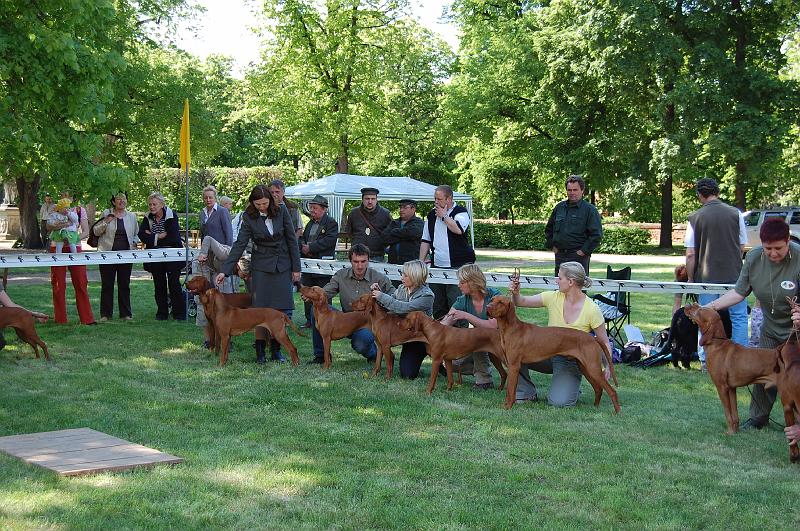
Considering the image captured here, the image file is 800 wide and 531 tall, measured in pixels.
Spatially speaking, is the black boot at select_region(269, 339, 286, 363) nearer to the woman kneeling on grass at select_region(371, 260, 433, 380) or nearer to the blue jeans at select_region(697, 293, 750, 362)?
the woman kneeling on grass at select_region(371, 260, 433, 380)

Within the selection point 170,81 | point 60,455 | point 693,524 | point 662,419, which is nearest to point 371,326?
point 662,419

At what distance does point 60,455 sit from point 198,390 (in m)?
2.38

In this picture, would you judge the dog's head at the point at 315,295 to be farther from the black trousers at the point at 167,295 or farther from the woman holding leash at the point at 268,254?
the black trousers at the point at 167,295

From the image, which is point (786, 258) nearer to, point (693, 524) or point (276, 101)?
point (693, 524)

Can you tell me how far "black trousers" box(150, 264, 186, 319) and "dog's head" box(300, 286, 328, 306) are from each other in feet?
14.4

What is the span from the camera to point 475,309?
812cm

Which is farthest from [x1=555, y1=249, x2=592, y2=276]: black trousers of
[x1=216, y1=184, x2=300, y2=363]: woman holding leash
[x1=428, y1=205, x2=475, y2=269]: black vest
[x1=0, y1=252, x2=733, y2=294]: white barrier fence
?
[x1=216, y1=184, x2=300, y2=363]: woman holding leash

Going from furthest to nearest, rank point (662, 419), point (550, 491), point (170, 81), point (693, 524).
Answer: point (170, 81) < point (662, 419) < point (550, 491) < point (693, 524)

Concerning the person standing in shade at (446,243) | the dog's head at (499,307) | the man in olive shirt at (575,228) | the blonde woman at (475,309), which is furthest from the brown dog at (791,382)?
the person standing in shade at (446,243)

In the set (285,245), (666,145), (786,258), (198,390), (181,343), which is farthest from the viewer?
(666,145)

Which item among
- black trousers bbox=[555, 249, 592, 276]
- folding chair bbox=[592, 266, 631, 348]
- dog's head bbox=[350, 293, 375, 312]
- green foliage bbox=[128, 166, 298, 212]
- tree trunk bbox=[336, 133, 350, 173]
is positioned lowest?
folding chair bbox=[592, 266, 631, 348]

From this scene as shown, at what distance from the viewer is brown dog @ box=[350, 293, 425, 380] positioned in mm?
8219

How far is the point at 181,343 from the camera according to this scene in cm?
1046

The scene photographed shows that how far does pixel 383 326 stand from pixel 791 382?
3.77 meters
